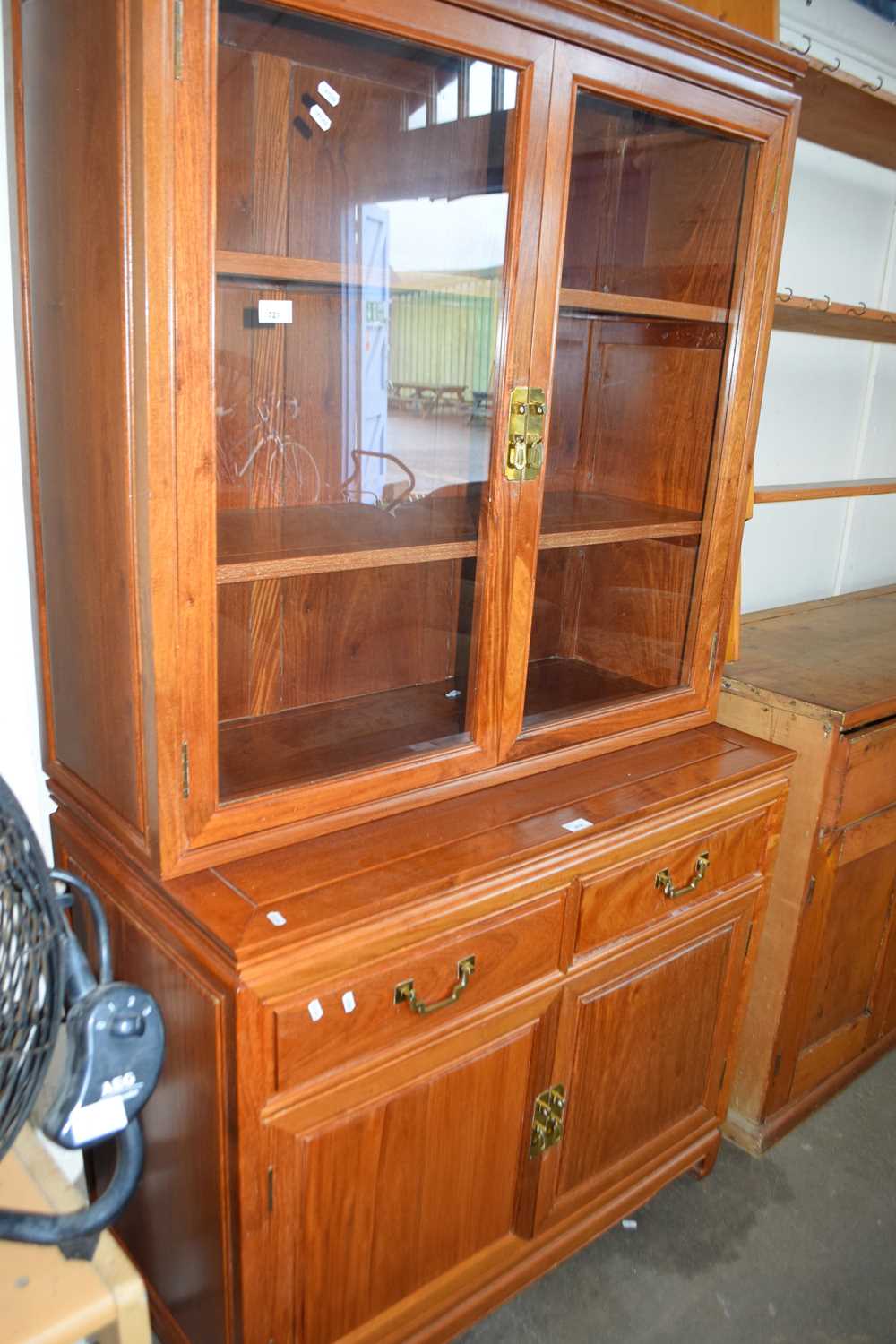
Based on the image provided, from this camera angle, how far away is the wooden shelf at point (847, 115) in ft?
5.44

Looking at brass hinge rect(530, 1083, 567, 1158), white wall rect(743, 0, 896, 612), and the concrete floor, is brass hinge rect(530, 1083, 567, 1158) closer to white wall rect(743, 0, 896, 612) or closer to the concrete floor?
the concrete floor

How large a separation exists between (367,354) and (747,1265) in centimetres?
161

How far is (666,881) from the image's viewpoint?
1504 millimetres

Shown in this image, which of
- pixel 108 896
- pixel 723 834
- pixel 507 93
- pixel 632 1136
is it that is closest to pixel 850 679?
pixel 723 834

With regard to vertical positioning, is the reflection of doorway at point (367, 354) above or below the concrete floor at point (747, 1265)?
above

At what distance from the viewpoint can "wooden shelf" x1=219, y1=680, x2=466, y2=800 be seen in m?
1.20

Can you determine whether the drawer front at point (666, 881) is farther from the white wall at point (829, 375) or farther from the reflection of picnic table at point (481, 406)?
the white wall at point (829, 375)

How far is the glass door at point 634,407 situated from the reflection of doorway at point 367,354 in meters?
0.23

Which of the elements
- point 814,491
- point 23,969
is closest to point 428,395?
point 23,969

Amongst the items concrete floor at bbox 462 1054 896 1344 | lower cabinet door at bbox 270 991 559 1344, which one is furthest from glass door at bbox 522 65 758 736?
concrete floor at bbox 462 1054 896 1344

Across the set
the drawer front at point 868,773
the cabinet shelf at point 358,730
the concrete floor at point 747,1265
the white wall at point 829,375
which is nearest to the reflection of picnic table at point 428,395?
the cabinet shelf at point 358,730

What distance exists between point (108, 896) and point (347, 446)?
0.66m

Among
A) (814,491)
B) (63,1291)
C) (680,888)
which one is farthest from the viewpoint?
(814,491)

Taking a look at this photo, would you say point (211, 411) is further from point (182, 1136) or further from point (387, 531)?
point (182, 1136)
